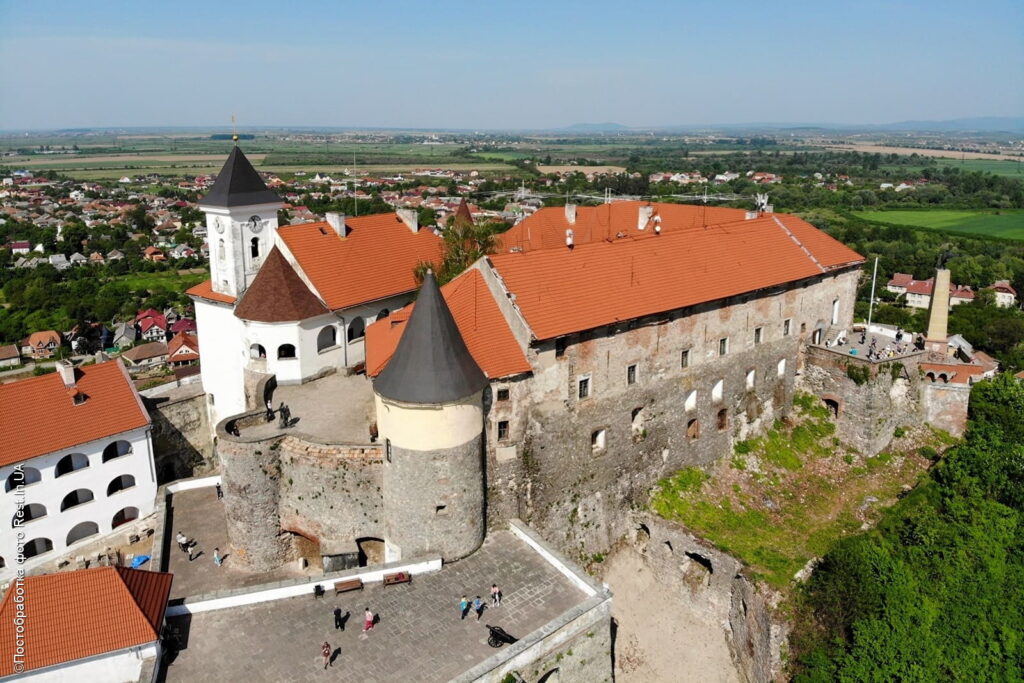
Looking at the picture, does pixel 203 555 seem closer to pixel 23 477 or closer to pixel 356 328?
pixel 23 477

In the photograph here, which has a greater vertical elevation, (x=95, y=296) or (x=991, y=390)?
(x=991, y=390)

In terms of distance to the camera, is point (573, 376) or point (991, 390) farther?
point (991, 390)

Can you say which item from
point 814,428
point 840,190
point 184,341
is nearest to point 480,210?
point 184,341

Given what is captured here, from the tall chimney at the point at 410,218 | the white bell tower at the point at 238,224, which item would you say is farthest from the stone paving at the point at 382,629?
the tall chimney at the point at 410,218

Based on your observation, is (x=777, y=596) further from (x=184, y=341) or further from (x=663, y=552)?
(x=184, y=341)

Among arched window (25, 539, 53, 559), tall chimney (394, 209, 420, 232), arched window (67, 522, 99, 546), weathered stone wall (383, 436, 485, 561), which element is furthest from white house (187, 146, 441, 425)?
weathered stone wall (383, 436, 485, 561)

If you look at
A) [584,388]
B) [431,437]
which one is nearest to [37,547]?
[431,437]
